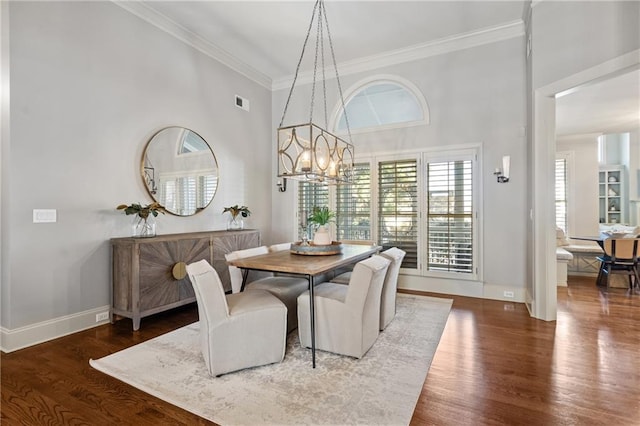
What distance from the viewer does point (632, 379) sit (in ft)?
7.39

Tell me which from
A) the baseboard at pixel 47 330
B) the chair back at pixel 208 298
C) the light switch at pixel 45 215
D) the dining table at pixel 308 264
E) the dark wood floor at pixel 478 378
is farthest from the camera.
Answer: the light switch at pixel 45 215

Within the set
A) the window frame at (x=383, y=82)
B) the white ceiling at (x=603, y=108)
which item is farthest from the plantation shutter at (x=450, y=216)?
the white ceiling at (x=603, y=108)

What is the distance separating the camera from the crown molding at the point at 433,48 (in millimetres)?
4266

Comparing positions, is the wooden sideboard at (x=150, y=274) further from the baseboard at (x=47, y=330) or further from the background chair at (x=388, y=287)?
the background chair at (x=388, y=287)

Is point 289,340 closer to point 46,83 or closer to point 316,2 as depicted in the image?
point 46,83

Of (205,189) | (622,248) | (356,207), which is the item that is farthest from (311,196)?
(622,248)

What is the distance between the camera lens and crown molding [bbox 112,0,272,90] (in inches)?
146

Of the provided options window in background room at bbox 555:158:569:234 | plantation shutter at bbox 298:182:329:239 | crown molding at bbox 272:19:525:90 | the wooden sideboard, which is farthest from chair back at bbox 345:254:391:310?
window in background room at bbox 555:158:569:234

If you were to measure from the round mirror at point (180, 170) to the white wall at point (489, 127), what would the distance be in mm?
2999

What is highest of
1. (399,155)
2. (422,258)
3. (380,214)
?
(399,155)

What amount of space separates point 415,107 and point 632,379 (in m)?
3.96

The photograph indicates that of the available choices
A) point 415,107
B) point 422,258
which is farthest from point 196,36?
point 422,258

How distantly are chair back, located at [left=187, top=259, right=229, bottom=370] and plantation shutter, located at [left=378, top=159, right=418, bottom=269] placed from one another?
10.5 ft

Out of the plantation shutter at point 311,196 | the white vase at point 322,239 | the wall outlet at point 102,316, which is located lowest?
the wall outlet at point 102,316
